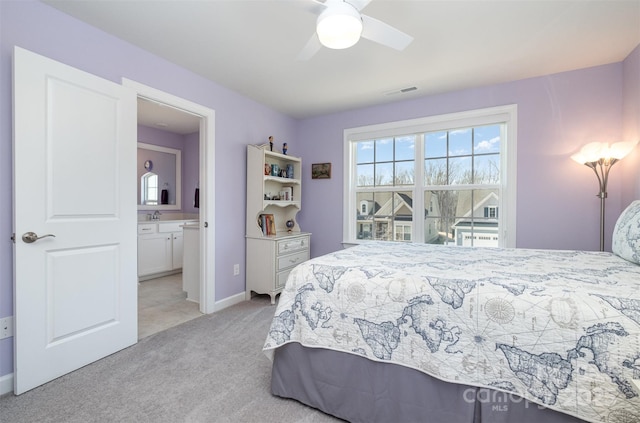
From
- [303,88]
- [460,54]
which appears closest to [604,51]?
[460,54]

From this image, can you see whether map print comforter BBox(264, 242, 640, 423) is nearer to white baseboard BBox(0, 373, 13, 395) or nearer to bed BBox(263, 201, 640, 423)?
bed BBox(263, 201, 640, 423)

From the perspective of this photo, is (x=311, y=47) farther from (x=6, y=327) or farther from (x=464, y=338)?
(x=6, y=327)

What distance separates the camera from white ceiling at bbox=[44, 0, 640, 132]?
Answer: 5.97 ft

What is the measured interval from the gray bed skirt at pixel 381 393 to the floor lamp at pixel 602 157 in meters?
2.14

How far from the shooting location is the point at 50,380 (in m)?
1.74

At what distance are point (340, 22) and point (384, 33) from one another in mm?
359

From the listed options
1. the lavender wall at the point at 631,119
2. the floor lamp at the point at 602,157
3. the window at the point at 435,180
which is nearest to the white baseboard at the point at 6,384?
the window at the point at 435,180

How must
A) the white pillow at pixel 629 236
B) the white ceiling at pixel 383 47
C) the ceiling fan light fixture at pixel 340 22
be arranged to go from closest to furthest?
the ceiling fan light fixture at pixel 340 22 < the white pillow at pixel 629 236 < the white ceiling at pixel 383 47

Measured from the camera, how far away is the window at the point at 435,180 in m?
3.01

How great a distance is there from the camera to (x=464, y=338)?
117 centimetres

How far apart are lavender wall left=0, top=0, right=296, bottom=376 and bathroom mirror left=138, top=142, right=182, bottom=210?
2.26 metres

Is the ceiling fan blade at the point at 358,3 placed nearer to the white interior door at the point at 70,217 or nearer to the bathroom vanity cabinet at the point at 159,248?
the white interior door at the point at 70,217

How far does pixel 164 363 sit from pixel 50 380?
2.08 feet

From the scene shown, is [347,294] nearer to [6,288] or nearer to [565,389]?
[565,389]
